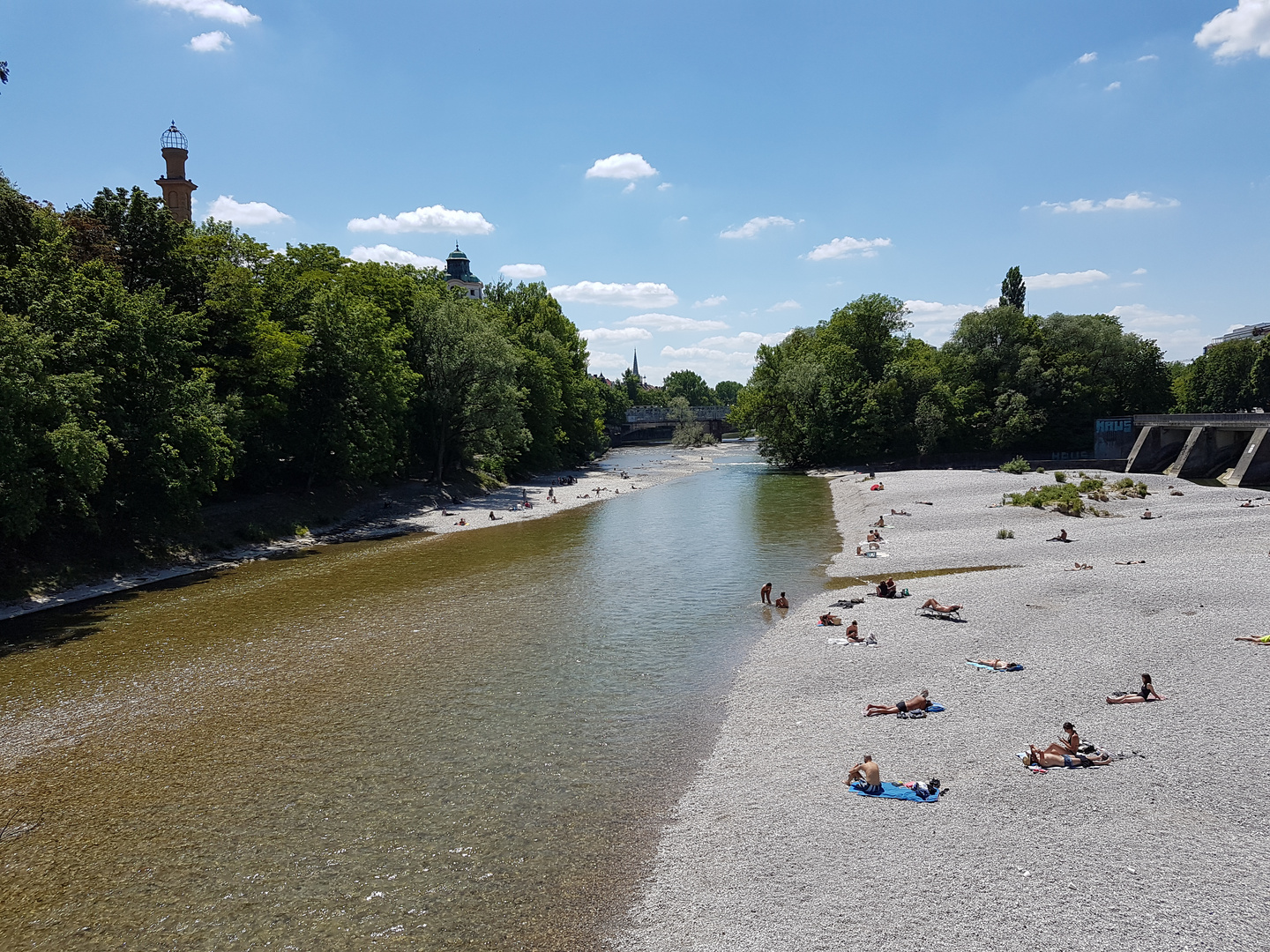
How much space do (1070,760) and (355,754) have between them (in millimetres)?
16254

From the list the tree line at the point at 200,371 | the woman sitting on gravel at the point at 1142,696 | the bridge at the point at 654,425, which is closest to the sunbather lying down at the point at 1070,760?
the woman sitting on gravel at the point at 1142,696

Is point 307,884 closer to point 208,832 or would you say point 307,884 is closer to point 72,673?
point 208,832

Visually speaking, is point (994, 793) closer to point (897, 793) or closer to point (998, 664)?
point (897, 793)

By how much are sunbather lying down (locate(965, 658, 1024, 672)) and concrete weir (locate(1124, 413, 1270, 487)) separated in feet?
182

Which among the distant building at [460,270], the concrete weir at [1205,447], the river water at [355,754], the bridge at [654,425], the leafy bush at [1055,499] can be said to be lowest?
the river water at [355,754]

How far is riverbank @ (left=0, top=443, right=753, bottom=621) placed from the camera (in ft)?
112

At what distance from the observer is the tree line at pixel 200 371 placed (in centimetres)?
3075

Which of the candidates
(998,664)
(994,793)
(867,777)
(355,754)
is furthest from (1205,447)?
(355,754)

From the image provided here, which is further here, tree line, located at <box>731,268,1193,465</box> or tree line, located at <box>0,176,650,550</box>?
tree line, located at <box>731,268,1193,465</box>

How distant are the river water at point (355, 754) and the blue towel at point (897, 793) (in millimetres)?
3964

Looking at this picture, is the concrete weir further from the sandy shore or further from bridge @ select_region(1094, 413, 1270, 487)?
the sandy shore

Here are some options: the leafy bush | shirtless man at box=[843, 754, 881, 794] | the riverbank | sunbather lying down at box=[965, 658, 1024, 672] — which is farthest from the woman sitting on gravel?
the riverbank

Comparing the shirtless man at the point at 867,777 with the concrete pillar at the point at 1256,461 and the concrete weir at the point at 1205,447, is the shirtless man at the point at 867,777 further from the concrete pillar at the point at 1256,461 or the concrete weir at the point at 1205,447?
the concrete weir at the point at 1205,447

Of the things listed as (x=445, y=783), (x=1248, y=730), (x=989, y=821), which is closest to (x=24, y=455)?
(x=445, y=783)
